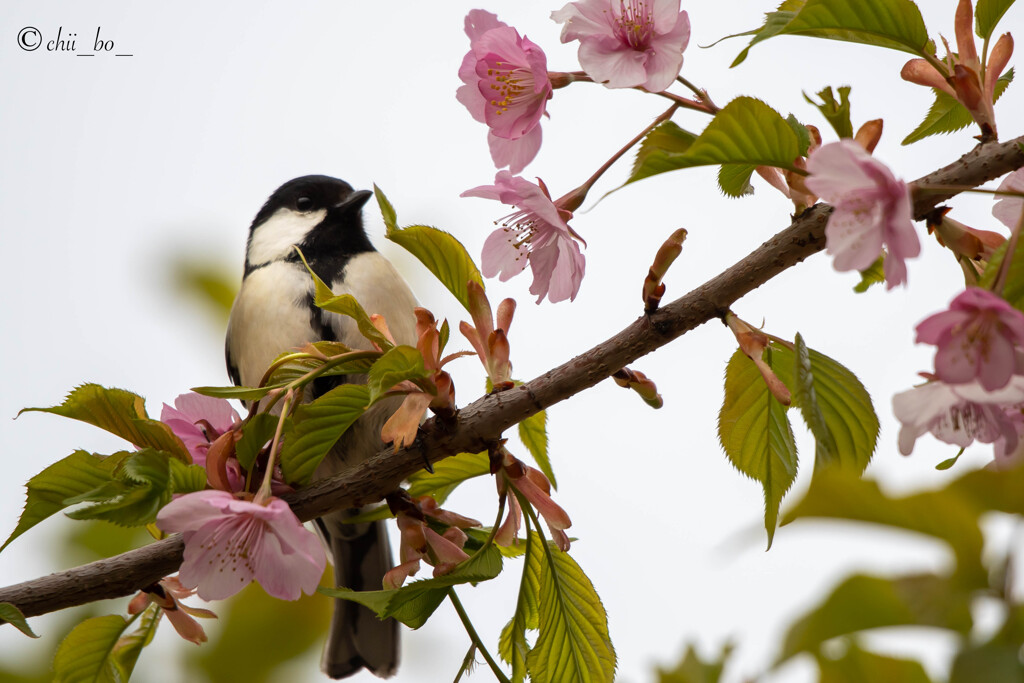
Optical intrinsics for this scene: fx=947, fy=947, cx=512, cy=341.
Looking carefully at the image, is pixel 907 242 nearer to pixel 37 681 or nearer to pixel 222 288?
pixel 37 681

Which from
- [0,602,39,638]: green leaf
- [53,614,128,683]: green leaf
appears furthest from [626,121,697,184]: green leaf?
[53,614,128,683]: green leaf

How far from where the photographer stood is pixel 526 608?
159 cm

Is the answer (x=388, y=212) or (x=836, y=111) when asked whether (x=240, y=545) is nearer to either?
(x=388, y=212)

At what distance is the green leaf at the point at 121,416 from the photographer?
1464mm

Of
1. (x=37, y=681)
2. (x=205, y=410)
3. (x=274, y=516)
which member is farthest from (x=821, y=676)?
(x=37, y=681)

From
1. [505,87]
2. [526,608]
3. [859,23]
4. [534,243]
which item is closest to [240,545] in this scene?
[526,608]

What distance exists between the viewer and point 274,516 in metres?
1.24

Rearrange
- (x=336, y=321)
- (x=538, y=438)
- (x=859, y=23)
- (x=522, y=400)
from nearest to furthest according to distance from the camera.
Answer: (x=859, y=23) → (x=522, y=400) → (x=538, y=438) → (x=336, y=321)

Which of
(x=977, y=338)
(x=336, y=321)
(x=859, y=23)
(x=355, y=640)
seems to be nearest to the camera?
(x=977, y=338)

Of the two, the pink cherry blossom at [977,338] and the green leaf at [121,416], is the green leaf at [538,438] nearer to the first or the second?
the green leaf at [121,416]

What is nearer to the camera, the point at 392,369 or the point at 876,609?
the point at 876,609

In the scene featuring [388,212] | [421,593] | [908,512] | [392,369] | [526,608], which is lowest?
[526,608]

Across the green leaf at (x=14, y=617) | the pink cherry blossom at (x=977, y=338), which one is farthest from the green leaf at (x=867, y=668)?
the green leaf at (x=14, y=617)

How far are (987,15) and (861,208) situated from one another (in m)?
0.55
